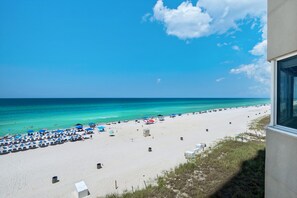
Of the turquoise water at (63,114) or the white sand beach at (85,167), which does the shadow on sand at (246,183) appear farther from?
the turquoise water at (63,114)

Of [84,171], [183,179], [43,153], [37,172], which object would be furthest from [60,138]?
[183,179]

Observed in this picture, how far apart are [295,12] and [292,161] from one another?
2.07m

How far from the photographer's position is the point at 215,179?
6.81 m

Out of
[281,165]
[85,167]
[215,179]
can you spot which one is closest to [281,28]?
[281,165]

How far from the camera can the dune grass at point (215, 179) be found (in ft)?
19.4

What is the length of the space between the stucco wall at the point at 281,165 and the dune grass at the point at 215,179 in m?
3.39

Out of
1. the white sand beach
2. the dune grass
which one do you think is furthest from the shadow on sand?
the white sand beach

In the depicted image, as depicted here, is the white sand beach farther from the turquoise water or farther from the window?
the turquoise water

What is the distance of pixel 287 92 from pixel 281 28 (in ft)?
3.38

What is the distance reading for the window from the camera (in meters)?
2.58

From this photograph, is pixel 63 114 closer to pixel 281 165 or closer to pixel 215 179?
pixel 215 179

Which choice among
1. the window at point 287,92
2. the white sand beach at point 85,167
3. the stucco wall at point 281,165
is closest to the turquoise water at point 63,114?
the white sand beach at point 85,167

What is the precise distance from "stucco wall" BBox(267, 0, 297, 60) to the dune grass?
5.03m

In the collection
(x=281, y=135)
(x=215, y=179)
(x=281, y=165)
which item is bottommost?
(x=215, y=179)
